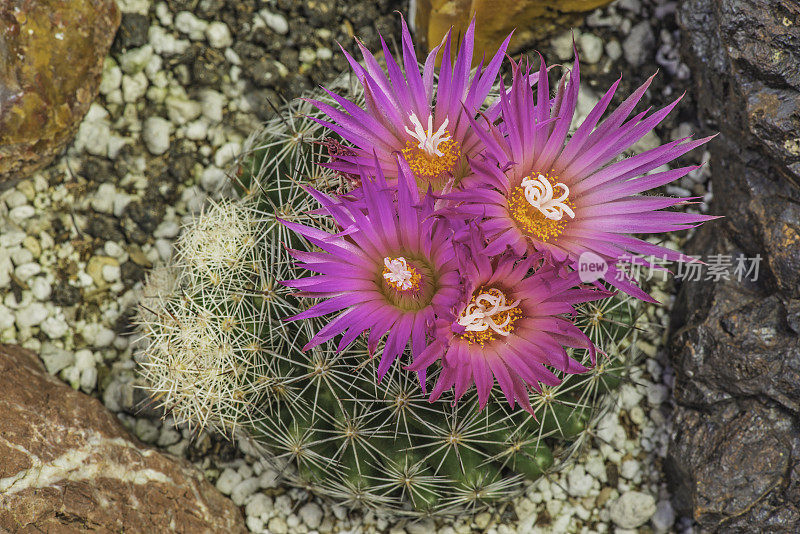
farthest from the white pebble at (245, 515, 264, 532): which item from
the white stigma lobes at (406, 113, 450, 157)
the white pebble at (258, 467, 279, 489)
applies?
the white stigma lobes at (406, 113, 450, 157)

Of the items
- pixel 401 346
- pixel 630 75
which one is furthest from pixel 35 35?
pixel 630 75

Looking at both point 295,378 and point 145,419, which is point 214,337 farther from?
point 145,419

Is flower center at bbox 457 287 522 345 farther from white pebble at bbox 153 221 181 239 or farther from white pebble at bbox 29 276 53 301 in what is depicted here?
white pebble at bbox 29 276 53 301

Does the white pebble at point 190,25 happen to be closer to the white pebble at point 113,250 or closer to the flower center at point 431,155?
the white pebble at point 113,250

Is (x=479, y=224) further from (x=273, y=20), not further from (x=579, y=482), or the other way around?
(x=273, y=20)

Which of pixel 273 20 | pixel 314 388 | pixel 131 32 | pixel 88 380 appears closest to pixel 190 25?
pixel 131 32

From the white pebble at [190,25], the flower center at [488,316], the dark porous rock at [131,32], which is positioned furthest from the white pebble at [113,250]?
the flower center at [488,316]
